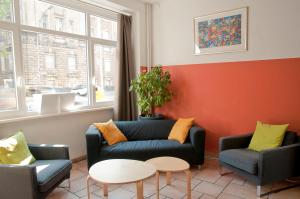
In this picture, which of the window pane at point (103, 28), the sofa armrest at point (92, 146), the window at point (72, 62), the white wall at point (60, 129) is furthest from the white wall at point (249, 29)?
the sofa armrest at point (92, 146)

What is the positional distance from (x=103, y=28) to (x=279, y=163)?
3.60 meters

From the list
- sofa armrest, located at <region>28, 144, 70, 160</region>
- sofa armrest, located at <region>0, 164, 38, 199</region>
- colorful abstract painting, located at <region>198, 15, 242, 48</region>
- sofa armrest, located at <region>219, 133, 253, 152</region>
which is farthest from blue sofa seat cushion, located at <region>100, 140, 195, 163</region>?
colorful abstract painting, located at <region>198, 15, 242, 48</region>

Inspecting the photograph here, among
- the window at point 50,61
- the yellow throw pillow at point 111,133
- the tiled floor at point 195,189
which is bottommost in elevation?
the tiled floor at point 195,189

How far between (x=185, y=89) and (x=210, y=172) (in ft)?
5.05

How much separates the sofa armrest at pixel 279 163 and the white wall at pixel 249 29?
1363 mm

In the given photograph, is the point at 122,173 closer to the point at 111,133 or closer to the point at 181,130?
the point at 111,133

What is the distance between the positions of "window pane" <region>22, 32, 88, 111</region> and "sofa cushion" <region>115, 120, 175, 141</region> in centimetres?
92

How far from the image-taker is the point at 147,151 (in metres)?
3.18

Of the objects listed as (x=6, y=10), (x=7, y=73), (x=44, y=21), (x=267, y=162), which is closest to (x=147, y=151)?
(x=267, y=162)

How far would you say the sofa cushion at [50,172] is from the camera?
2208 mm

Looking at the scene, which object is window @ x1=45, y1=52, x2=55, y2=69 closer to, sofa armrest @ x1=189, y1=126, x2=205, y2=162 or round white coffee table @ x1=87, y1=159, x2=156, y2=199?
round white coffee table @ x1=87, y1=159, x2=156, y2=199

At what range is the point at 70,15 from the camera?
3.65 metres

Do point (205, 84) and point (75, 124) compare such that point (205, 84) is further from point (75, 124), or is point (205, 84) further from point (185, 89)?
point (75, 124)

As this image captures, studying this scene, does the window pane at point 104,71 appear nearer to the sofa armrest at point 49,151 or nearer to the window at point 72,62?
the window at point 72,62
